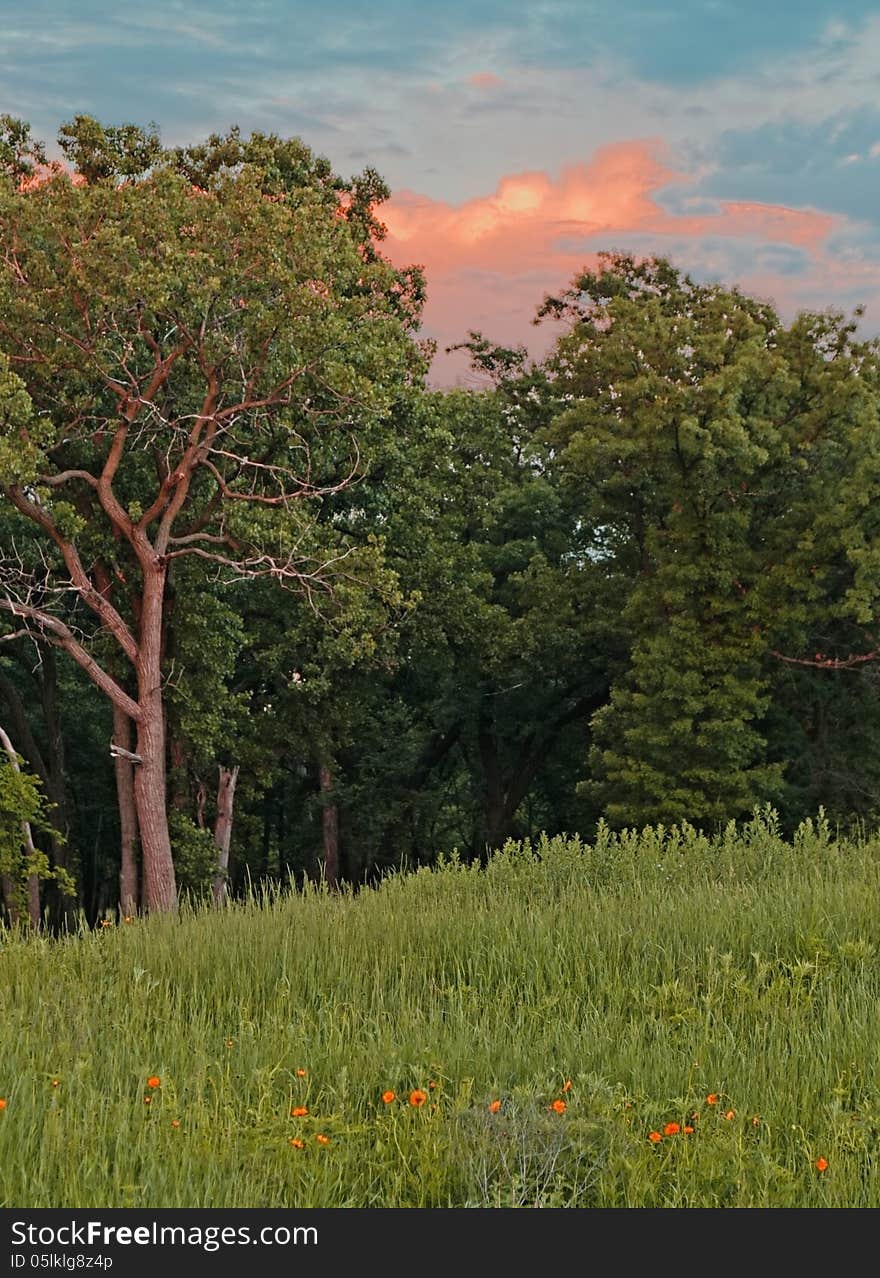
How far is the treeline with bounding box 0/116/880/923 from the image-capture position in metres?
23.4

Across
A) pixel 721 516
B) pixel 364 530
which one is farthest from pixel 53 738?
pixel 721 516

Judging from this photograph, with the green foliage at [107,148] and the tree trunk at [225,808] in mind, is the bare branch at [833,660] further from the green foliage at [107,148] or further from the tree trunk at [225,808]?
the green foliage at [107,148]

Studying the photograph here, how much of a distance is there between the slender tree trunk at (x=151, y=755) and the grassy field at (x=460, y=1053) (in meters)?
14.1

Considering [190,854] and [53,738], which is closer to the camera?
[190,854]

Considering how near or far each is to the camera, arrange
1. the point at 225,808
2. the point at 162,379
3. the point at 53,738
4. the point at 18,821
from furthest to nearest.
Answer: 1. the point at 53,738
2. the point at 225,808
3. the point at 18,821
4. the point at 162,379

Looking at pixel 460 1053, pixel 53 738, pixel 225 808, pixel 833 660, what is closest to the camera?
pixel 460 1053

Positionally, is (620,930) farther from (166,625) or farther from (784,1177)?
(166,625)

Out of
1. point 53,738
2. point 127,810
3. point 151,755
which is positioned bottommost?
point 127,810

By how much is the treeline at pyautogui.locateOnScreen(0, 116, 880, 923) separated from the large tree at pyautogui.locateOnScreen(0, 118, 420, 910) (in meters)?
0.08

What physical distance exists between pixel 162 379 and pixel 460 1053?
1874 centimetres

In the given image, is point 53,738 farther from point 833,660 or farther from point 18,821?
point 833,660

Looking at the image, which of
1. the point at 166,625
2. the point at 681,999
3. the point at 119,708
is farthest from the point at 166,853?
the point at 681,999

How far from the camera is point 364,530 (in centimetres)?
2878

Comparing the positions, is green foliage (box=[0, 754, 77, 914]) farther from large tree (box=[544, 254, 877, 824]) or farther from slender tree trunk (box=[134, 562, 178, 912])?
large tree (box=[544, 254, 877, 824])
